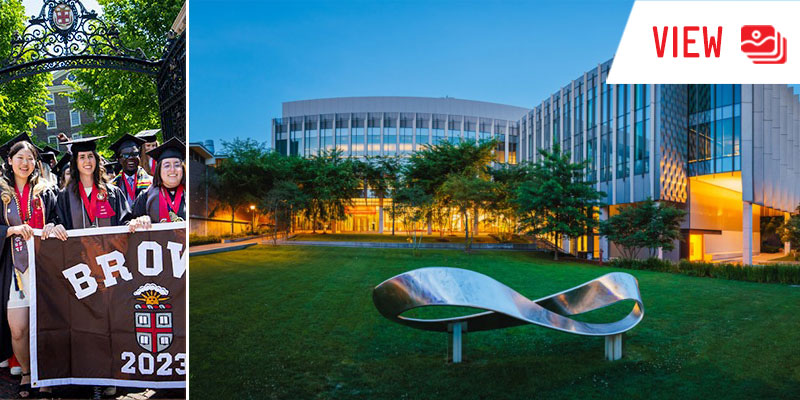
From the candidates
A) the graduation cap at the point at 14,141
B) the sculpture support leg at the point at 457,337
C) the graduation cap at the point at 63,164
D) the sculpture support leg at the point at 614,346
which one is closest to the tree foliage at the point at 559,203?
the sculpture support leg at the point at 614,346

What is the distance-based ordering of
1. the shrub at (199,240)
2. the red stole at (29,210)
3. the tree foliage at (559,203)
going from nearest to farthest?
1. the red stole at (29,210)
2. the shrub at (199,240)
3. the tree foliage at (559,203)

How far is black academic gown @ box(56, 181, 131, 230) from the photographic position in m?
4.25

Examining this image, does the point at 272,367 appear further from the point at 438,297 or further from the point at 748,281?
the point at 748,281

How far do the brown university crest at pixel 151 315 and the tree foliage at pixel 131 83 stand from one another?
9.63 metres

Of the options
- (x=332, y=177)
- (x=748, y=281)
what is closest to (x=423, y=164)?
(x=332, y=177)

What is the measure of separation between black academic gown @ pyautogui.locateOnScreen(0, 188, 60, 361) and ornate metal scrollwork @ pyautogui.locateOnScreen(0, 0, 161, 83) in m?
1.92

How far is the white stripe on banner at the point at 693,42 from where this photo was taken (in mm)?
4094

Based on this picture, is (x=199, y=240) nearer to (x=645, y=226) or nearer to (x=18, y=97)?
(x=18, y=97)

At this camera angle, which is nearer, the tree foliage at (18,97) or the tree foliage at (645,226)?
the tree foliage at (18,97)

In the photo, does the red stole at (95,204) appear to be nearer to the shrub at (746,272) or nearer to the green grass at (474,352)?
the green grass at (474,352)

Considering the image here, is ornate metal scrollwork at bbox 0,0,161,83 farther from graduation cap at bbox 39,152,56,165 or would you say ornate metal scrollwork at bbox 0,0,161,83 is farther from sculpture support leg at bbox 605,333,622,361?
sculpture support leg at bbox 605,333,622,361

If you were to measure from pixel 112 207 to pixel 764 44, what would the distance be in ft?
20.9

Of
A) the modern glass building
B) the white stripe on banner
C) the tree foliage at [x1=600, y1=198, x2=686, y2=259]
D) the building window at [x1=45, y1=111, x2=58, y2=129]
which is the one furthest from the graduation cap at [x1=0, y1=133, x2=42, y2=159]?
the modern glass building

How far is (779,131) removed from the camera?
676 inches
